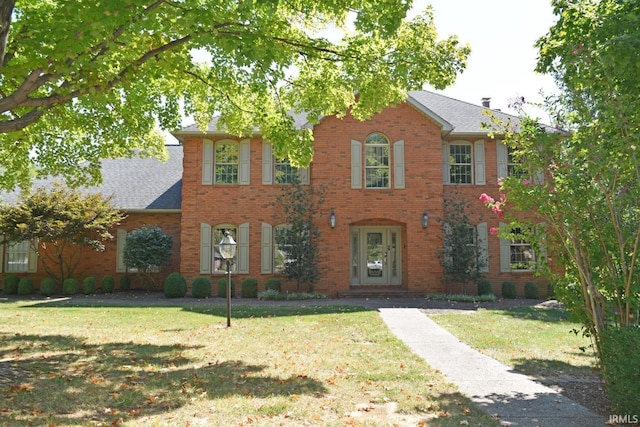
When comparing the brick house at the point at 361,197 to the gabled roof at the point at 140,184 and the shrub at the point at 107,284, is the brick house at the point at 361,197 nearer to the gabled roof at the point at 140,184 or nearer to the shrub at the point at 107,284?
the gabled roof at the point at 140,184

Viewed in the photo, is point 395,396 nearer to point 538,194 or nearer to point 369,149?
point 538,194

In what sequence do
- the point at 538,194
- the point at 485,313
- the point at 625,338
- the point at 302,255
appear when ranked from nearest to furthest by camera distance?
1. the point at 625,338
2. the point at 538,194
3. the point at 485,313
4. the point at 302,255

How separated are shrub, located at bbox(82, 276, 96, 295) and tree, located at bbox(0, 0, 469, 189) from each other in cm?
615

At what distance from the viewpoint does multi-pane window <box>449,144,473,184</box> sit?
1912cm

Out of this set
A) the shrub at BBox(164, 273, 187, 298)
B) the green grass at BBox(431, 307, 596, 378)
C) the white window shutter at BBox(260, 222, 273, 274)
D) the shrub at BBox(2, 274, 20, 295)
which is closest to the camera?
the green grass at BBox(431, 307, 596, 378)

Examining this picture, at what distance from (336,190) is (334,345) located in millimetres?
9889

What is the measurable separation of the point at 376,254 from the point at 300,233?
10.7 feet

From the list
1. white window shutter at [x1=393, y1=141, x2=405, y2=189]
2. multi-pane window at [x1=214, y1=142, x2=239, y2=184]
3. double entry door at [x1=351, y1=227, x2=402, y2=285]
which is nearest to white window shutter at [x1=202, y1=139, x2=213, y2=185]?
multi-pane window at [x1=214, y1=142, x2=239, y2=184]

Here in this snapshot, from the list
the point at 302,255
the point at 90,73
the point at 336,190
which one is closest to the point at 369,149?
the point at 336,190

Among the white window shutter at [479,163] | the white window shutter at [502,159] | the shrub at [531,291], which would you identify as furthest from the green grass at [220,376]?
the white window shutter at [502,159]

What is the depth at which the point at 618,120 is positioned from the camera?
16.2 feet

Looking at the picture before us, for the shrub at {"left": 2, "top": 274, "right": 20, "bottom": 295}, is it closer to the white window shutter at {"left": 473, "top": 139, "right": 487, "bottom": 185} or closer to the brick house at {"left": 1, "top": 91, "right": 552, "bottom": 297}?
the brick house at {"left": 1, "top": 91, "right": 552, "bottom": 297}

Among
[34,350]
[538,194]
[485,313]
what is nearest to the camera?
[538,194]

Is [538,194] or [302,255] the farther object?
[302,255]
